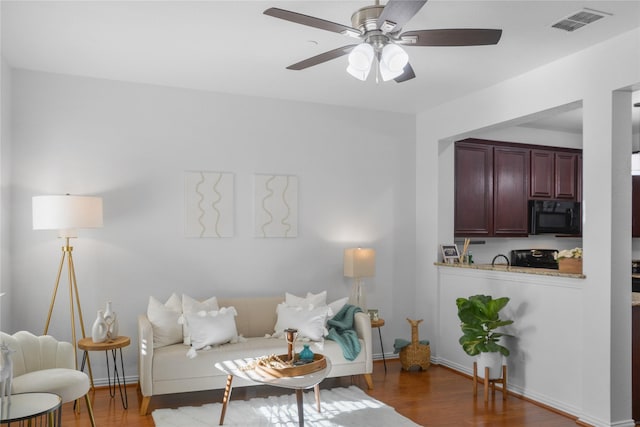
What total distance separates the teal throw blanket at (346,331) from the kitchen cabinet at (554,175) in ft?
10.2

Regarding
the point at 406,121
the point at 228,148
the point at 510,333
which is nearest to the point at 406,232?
the point at 406,121

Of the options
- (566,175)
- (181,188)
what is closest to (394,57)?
(181,188)

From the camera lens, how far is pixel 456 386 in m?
4.77

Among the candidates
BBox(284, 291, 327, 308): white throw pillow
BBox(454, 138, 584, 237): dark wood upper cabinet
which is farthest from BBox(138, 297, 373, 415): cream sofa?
BBox(454, 138, 584, 237): dark wood upper cabinet

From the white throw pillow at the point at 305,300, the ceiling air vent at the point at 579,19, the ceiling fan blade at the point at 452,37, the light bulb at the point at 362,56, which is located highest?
the ceiling air vent at the point at 579,19

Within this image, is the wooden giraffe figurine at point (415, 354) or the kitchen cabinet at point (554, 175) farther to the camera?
the kitchen cabinet at point (554, 175)

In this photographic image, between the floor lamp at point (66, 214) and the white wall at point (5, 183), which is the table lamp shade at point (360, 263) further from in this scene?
the white wall at point (5, 183)

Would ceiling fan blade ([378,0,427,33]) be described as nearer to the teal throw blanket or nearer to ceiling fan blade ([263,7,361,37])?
ceiling fan blade ([263,7,361,37])

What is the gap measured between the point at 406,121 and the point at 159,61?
287 centimetres

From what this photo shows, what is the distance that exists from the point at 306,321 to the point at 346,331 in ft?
1.26

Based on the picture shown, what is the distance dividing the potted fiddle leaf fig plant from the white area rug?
927 mm

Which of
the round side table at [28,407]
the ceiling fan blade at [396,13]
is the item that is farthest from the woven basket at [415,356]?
the ceiling fan blade at [396,13]

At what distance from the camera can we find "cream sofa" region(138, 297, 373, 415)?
13.1 feet

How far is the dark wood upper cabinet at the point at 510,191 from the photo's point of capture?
629cm
